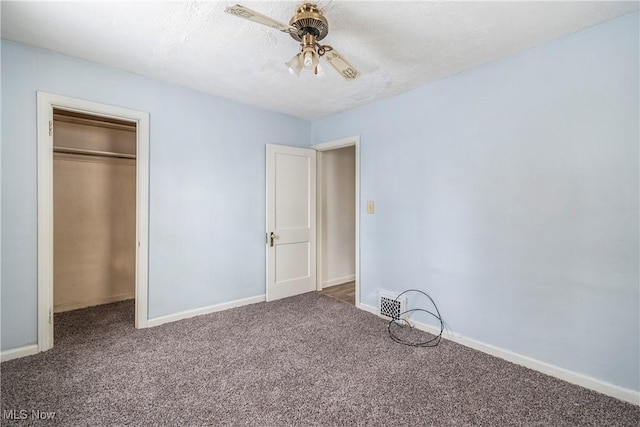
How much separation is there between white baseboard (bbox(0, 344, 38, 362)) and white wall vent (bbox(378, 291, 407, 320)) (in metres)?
3.08

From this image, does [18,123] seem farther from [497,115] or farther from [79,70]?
[497,115]

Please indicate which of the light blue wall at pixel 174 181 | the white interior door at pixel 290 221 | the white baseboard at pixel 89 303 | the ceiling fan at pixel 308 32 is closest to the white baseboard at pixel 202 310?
the light blue wall at pixel 174 181

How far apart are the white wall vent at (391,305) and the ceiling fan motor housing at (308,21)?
8.32 ft

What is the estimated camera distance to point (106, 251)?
3.67 meters

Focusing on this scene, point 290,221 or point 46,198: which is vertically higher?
point 46,198

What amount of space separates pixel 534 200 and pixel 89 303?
469 cm

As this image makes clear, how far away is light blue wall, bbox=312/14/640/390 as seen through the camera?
74.8 inches

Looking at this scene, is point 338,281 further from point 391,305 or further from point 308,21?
point 308,21

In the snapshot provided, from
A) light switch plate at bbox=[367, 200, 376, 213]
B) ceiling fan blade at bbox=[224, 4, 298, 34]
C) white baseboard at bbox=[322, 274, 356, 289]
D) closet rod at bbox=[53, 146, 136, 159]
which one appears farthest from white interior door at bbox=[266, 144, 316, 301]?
ceiling fan blade at bbox=[224, 4, 298, 34]

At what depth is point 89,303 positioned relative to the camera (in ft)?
11.6

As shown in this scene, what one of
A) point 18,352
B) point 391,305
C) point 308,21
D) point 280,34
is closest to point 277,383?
point 391,305

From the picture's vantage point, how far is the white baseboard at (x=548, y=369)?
6.17 feet

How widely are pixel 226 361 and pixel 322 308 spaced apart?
1426 millimetres

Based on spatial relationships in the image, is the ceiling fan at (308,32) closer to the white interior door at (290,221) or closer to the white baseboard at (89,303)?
the white interior door at (290,221)
